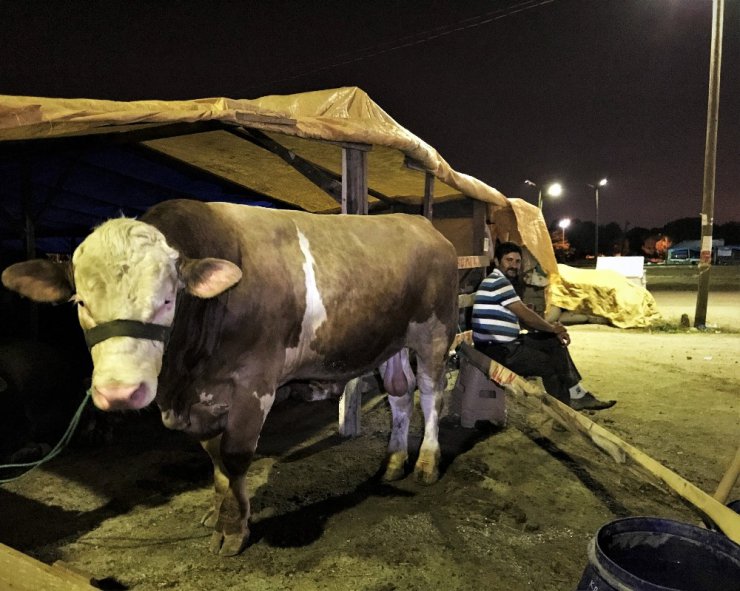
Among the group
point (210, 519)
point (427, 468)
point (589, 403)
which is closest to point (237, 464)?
point (210, 519)

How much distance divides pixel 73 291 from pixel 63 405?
2.82 metres

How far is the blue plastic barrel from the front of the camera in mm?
1773

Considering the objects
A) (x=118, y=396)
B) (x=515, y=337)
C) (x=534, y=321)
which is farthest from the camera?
(x=515, y=337)

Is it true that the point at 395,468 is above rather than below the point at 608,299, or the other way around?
below

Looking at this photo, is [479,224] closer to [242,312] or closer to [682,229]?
[242,312]

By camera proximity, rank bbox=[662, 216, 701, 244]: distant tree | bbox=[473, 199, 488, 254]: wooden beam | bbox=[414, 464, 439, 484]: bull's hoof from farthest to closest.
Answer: bbox=[662, 216, 701, 244]: distant tree < bbox=[473, 199, 488, 254]: wooden beam < bbox=[414, 464, 439, 484]: bull's hoof

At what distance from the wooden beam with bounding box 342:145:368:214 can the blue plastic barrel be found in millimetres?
3404

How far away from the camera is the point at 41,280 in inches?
95.7

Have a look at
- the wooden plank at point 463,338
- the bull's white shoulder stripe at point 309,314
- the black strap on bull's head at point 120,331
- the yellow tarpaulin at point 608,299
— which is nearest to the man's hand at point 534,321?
the wooden plank at point 463,338

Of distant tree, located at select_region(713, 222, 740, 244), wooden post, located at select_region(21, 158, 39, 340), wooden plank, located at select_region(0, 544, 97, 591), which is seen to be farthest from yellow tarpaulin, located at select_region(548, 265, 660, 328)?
distant tree, located at select_region(713, 222, 740, 244)

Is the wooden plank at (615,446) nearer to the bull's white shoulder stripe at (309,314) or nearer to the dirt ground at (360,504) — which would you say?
the dirt ground at (360,504)

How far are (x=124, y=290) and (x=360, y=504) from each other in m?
2.28

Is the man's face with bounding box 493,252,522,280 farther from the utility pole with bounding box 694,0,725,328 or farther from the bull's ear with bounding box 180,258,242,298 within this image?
the utility pole with bounding box 694,0,725,328

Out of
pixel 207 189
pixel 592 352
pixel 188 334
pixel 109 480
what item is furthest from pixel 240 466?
pixel 592 352
